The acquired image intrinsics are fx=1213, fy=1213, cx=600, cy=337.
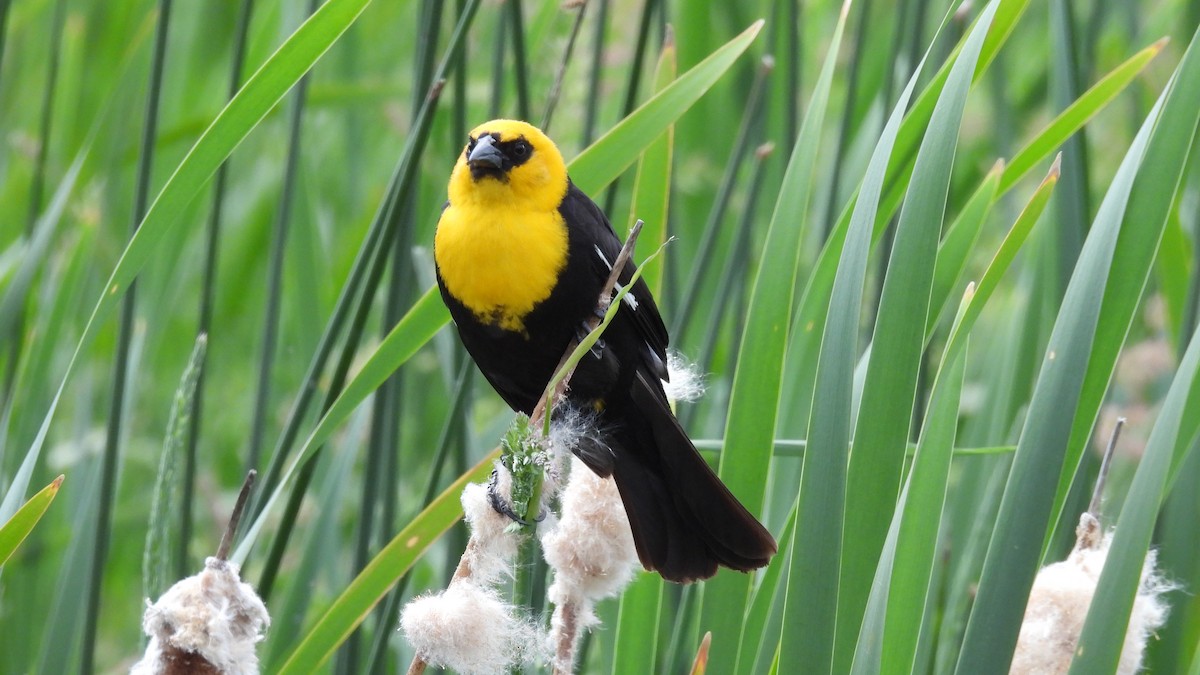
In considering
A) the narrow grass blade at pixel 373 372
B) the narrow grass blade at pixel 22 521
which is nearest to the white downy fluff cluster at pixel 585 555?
the narrow grass blade at pixel 373 372

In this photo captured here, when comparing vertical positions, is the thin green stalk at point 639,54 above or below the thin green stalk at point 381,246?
above

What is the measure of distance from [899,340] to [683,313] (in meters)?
0.79

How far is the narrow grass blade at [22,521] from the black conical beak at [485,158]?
2.35ft

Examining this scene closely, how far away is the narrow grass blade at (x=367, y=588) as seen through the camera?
1208mm

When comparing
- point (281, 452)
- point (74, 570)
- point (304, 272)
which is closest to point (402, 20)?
point (304, 272)

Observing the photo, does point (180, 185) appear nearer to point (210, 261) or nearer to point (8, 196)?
point (210, 261)

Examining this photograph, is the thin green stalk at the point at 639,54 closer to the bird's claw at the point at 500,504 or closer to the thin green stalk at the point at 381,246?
the thin green stalk at the point at 381,246

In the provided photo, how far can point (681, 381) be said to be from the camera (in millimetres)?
1569

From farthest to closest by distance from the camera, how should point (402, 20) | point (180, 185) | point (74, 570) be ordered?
point (402, 20), point (74, 570), point (180, 185)

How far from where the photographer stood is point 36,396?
1856 millimetres

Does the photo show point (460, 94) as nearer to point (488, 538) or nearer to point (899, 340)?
point (488, 538)

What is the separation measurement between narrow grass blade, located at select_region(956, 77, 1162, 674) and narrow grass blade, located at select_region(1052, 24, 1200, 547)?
0.29ft

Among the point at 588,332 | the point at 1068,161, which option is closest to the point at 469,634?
the point at 588,332

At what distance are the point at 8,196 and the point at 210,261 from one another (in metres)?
1.39
